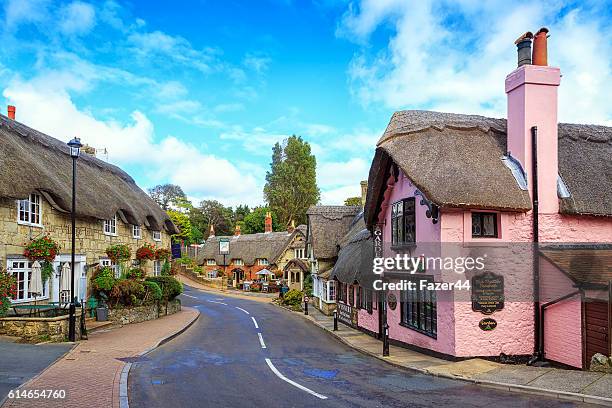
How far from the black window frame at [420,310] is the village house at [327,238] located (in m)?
14.0

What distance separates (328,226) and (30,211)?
1997 centimetres

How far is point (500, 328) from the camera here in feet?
48.9

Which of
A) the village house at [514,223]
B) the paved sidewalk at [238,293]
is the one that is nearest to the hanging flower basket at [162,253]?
the paved sidewalk at [238,293]

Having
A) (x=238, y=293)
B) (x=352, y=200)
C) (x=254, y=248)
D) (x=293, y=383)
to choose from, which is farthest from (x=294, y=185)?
(x=293, y=383)

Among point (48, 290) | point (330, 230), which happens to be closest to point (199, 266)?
Result: point (330, 230)

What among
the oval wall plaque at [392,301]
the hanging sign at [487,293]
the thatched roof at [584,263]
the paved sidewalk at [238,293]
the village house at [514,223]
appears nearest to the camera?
the thatched roof at [584,263]

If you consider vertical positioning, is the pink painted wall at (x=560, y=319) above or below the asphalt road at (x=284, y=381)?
above

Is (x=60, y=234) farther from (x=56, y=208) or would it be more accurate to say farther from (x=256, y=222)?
(x=256, y=222)

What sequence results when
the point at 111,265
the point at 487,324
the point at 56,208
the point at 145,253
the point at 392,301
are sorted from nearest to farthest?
the point at 487,324 → the point at 392,301 → the point at 56,208 → the point at 111,265 → the point at 145,253

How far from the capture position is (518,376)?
41.5 feet

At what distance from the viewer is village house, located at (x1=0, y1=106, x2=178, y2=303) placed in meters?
19.0

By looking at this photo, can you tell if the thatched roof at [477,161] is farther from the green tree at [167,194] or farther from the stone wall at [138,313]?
the green tree at [167,194]

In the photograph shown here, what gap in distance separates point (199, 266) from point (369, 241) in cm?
5044

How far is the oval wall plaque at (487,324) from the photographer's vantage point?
1481 cm
